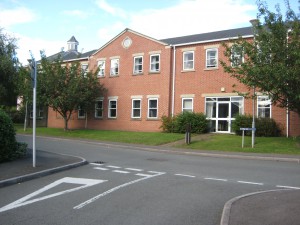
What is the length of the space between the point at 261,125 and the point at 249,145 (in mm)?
4072

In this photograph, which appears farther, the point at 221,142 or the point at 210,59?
the point at 210,59

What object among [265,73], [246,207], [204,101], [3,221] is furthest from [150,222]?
[204,101]

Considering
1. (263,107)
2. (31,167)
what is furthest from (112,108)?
(31,167)

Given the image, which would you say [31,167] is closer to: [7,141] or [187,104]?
[7,141]

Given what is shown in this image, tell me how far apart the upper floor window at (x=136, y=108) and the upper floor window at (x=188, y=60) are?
16.6 feet

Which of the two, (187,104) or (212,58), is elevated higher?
(212,58)

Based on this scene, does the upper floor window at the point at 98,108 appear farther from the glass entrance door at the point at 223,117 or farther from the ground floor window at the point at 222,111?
the glass entrance door at the point at 223,117

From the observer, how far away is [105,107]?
3447cm

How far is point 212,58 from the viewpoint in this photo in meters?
28.1

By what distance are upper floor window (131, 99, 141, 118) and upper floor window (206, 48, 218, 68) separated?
→ 6.89 metres

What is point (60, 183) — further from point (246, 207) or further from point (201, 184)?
point (246, 207)

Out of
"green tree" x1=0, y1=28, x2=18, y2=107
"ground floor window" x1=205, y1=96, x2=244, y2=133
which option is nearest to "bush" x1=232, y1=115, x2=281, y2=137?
"ground floor window" x1=205, y1=96, x2=244, y2=133

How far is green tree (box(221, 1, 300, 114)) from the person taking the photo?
1778 cm

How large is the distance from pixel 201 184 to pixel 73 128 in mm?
28218
